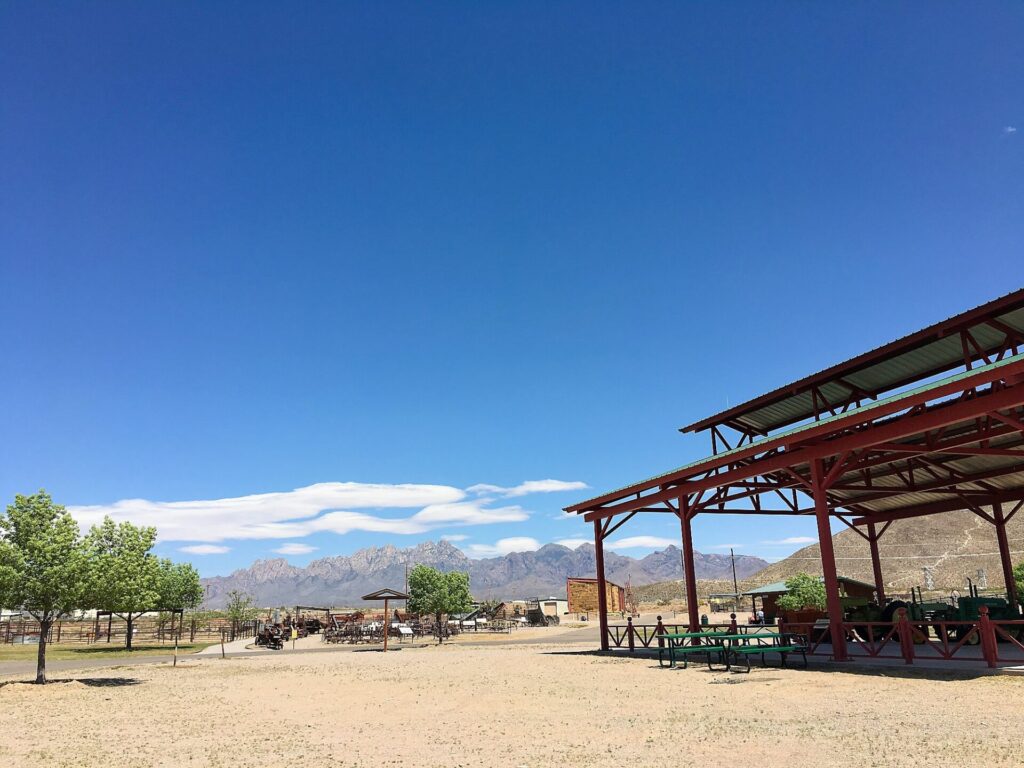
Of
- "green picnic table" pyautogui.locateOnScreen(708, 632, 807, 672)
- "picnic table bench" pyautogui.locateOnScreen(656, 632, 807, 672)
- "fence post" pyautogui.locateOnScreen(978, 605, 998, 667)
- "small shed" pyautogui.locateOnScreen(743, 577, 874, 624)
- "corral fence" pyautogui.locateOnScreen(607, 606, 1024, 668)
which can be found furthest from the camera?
"small shed" pyautogui.locateOnScreen(743, 577, 874, 624)

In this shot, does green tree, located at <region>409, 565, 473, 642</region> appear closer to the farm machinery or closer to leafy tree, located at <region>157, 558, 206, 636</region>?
leafy tree, located at <region>157, 558, 206, 636</region>

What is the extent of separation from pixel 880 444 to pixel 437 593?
43.2 m

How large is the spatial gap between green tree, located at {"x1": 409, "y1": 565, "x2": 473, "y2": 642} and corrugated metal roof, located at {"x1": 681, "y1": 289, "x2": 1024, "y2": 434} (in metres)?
35.7

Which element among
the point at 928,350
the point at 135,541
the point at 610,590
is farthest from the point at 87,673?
the point at 610,590

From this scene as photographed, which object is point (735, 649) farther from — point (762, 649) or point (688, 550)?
point (688, 550)

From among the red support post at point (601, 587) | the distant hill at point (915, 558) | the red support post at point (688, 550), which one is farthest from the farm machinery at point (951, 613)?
the distant hill at point (915, 558)

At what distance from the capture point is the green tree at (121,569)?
21.7 meters

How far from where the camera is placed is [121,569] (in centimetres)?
2219

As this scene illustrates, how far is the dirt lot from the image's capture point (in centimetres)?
907

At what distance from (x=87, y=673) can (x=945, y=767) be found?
27146 millimetres

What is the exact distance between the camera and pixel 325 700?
15.9 metres

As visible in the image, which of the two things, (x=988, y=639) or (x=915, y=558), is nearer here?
(x=988, y=639)

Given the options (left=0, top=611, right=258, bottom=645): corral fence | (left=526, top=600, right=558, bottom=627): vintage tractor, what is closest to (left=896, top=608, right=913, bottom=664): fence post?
(left=0, top=611, right=258, bottom=645): corral fence

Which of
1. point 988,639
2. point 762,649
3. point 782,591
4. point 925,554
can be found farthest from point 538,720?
point 925,554
